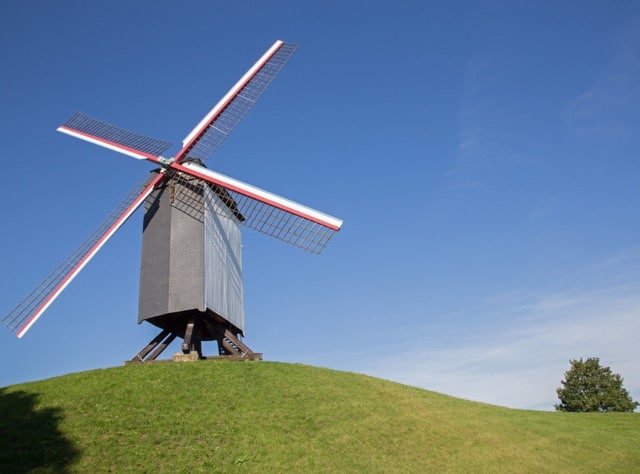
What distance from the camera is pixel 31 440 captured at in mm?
14328

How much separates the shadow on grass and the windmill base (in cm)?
720

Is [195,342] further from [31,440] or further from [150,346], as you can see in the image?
[31,440]

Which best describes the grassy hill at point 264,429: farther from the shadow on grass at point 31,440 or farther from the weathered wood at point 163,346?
the weathered wood at point 163,346

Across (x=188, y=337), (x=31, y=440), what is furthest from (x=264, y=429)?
(x=188, y=337)

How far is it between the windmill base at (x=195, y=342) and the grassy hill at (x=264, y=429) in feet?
4.59

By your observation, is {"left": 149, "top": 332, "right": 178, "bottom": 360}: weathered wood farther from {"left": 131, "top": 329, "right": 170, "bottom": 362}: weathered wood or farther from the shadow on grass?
the shadow on grass

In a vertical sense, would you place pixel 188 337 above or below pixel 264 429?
above

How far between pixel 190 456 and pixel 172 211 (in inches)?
516

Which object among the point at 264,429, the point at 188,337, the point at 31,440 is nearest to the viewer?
the point at 31,440

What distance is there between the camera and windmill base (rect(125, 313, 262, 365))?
23.9 m

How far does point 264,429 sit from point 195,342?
8543mm

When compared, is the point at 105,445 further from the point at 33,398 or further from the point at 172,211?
the point at 172,211

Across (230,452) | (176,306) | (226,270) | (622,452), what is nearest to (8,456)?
(230,452)

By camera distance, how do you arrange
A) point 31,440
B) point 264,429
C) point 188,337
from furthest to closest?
point 188,337, point 264,429, point 31,440
